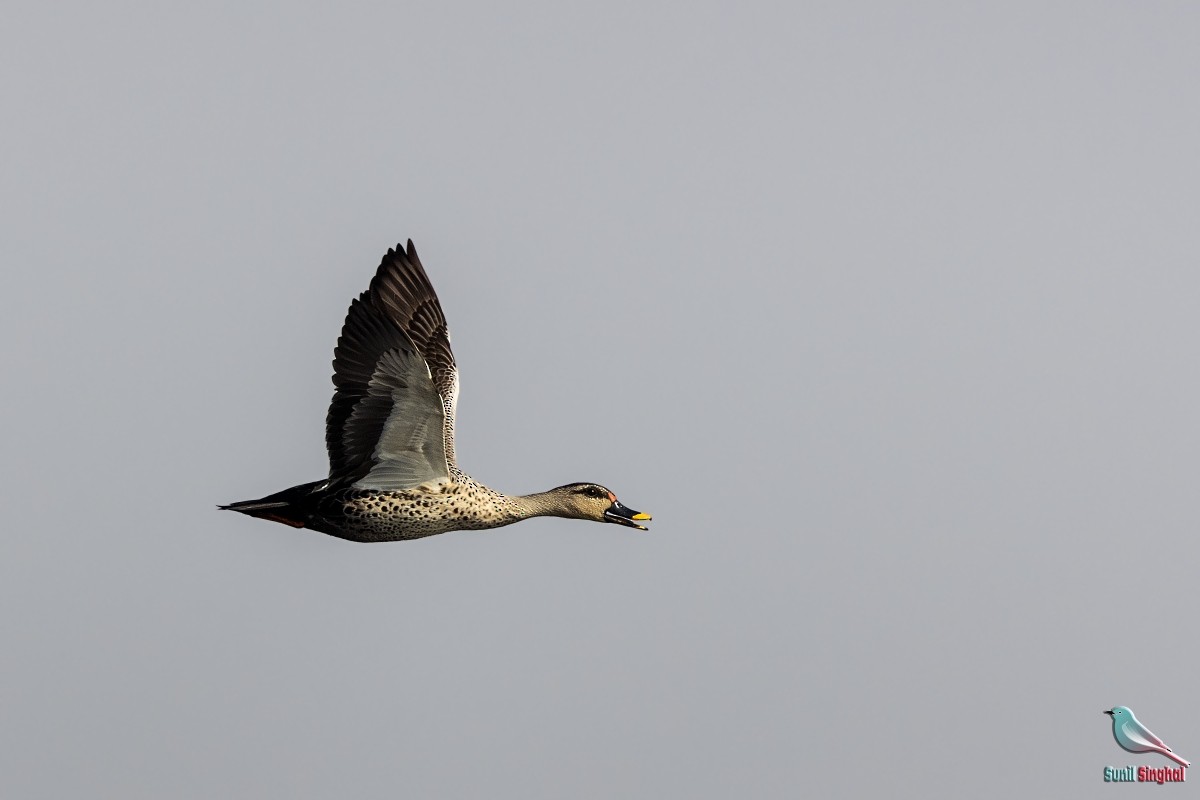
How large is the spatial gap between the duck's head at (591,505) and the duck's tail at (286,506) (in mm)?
5207

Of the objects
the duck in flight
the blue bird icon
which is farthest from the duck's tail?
the blue bird icon

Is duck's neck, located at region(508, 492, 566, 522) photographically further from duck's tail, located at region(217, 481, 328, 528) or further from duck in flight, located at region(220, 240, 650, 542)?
duck's tail, located at region(217, 481, 328, 528)

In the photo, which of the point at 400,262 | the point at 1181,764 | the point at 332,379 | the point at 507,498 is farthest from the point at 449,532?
the point at 1181,764

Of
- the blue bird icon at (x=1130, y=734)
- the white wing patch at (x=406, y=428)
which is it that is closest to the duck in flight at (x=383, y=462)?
the white wing patch at (x=406, y=428)

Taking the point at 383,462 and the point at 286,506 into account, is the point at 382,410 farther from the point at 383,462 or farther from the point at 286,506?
the point at 286,506

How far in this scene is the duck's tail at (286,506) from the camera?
3331 cm

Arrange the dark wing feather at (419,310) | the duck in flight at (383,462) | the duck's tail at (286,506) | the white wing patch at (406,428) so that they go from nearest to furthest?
1. the white wing patch at (406,428)
2. the duck in flight at (383,462)
3. the duck's tail at (286,506)
4. the dark wing feather at (419,310)

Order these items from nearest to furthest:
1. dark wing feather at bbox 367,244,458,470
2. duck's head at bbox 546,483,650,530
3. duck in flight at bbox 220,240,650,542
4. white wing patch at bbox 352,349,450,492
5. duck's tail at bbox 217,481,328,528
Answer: white wing patch at bbox 352,349,450,492 → duck in flight at bbox 220,240,650,542 → duck's tail at bbox 217,481,328,528 → duck's head at bbox 546,483,650,530 → dark wing feather at bbox 367,244,458,470

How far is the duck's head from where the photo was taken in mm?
36125

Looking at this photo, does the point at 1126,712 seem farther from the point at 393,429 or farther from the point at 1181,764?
the point at 393,429

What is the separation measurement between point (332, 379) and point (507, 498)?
14.7ft

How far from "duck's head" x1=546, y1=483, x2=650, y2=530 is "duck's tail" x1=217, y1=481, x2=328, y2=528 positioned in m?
5.21

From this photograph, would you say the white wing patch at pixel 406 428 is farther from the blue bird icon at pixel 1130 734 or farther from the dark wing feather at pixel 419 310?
the blue bird icon at pixel 1130 734

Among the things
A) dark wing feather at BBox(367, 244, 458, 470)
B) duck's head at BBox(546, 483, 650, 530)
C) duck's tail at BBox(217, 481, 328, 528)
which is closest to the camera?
duck's tail at BBox(217, 481, 328, 528)
